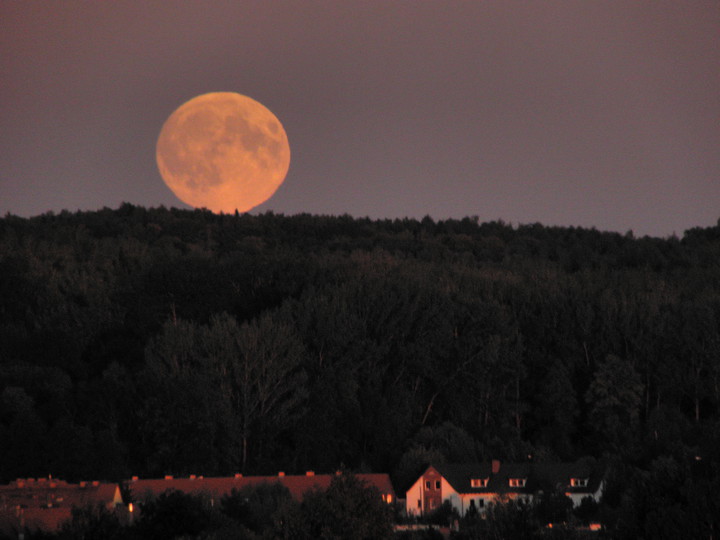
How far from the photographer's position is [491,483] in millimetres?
63438

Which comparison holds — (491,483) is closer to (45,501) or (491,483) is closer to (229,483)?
(229,483)

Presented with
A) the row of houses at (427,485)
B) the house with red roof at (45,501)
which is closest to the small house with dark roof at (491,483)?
the row of houses at (427,485)

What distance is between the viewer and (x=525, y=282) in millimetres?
91062

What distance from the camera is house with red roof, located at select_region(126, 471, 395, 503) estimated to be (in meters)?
59.0

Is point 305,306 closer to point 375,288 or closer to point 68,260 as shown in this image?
point 375,288

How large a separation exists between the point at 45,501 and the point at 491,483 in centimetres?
1999

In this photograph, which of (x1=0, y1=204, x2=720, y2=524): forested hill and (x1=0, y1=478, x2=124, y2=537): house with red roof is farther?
(x1=0, y1=204, x2=720, y2=524): forested hill

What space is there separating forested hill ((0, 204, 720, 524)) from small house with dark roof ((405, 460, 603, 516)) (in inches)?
68.8

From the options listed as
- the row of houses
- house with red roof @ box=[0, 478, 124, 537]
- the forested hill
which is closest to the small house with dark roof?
the row of houses

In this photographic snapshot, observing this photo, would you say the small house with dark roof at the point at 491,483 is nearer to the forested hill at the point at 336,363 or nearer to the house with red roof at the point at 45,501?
the forested hill at the point at 336,363

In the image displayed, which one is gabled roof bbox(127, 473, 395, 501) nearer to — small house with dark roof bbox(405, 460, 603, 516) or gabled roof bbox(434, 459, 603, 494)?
small house with dark roof bbox(405, 460, 603, 516)

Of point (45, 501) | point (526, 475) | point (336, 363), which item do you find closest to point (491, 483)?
point (526, 475)

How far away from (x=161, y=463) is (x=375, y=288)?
20.4m

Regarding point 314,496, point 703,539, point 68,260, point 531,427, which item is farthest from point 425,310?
point 703,539
